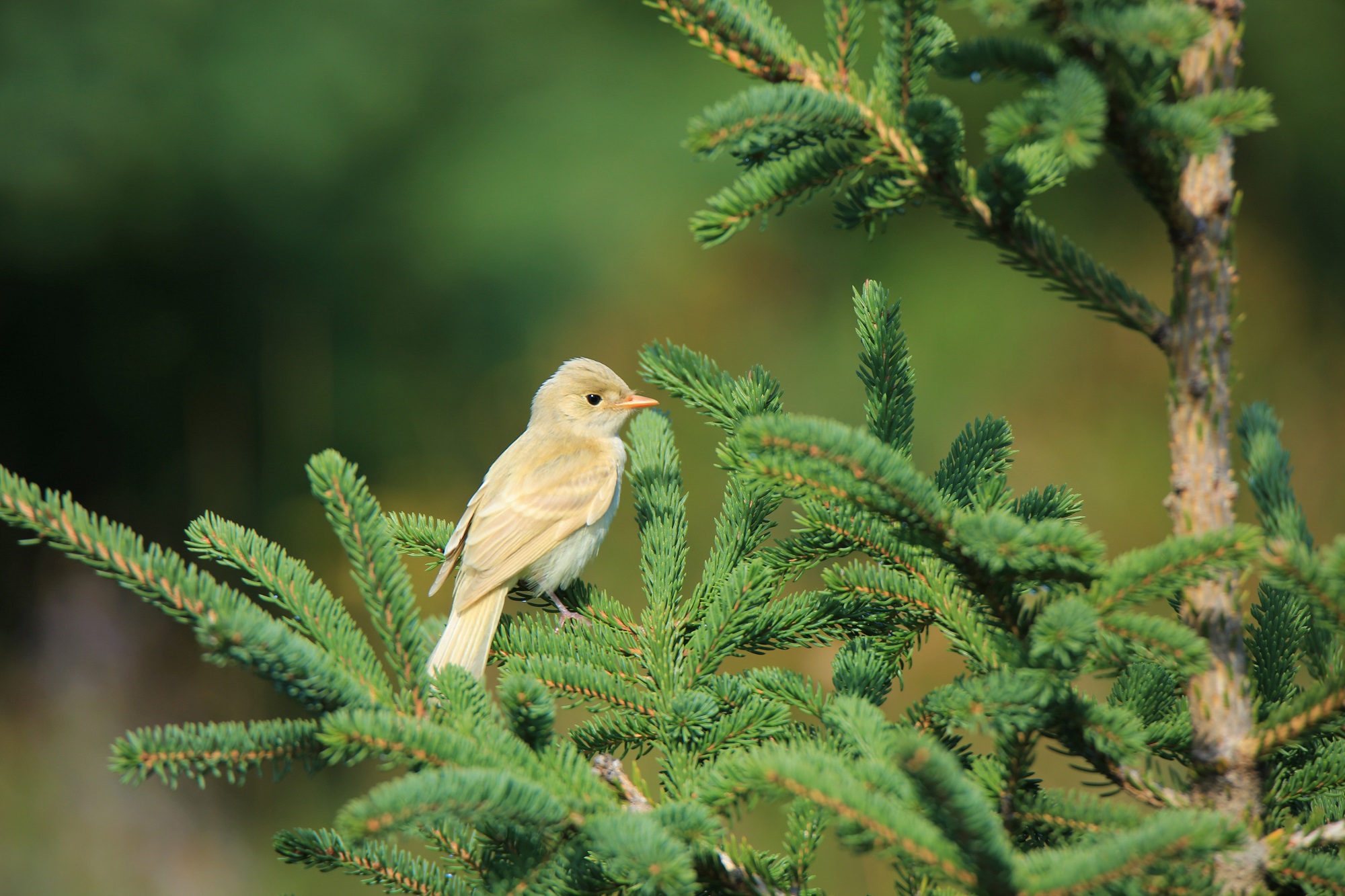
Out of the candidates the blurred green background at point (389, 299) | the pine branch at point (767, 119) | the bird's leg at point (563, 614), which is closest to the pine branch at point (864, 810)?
the pine branch at point (767, 119)

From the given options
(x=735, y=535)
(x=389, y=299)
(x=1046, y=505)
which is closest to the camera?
(x=1046, y=505)

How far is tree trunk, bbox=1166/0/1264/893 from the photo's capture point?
1325 mm

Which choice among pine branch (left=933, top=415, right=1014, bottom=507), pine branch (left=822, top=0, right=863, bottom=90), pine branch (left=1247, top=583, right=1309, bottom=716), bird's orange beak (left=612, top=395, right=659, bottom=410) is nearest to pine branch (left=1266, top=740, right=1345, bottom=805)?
pine branch (left=1247, top=583, right=1309, bottom=716)

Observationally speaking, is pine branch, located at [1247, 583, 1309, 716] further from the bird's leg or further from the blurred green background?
the blurred green background

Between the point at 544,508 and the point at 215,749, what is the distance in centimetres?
237

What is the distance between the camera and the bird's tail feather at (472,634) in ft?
8.30

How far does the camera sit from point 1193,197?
4.39 feet

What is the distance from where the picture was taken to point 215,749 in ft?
4.41

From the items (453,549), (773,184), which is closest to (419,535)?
(453,549)

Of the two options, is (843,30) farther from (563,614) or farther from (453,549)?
(453,549)

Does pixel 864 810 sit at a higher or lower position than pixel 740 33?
lower

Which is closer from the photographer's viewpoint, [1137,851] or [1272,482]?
[1137,851]

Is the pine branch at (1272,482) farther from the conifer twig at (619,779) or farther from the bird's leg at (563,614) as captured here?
the bird's leg at (563,614)

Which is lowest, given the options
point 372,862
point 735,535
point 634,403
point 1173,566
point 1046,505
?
point 372,862
